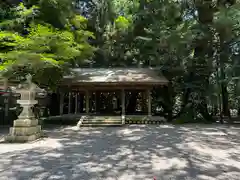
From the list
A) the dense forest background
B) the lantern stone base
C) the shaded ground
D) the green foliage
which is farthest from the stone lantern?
the dense forest background

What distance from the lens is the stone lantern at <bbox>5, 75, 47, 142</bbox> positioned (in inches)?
274

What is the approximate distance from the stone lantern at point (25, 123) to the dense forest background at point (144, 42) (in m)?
1.26

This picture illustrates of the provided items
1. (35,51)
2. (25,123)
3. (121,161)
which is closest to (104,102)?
(35,51)

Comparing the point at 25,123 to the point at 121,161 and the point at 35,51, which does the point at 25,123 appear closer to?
the point at 35,51

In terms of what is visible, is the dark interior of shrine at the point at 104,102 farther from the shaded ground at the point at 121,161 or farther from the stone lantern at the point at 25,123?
the shaded ground at the point at 121,161

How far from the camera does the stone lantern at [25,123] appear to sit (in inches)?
274

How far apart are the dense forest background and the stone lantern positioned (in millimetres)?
1263

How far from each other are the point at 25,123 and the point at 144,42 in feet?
33.3

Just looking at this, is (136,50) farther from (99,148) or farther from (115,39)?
(99,148)

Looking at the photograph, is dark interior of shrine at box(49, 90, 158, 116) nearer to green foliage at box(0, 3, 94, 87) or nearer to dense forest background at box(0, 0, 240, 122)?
dense forest background at box(0, 0, 240, 122)

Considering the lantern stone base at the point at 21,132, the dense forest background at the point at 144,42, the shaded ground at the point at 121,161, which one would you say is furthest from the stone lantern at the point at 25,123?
the dense forest background at the point at 144,42

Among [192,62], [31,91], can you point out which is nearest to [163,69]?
[192,62]

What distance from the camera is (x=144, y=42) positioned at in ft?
47.8

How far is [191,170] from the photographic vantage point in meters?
4.00
